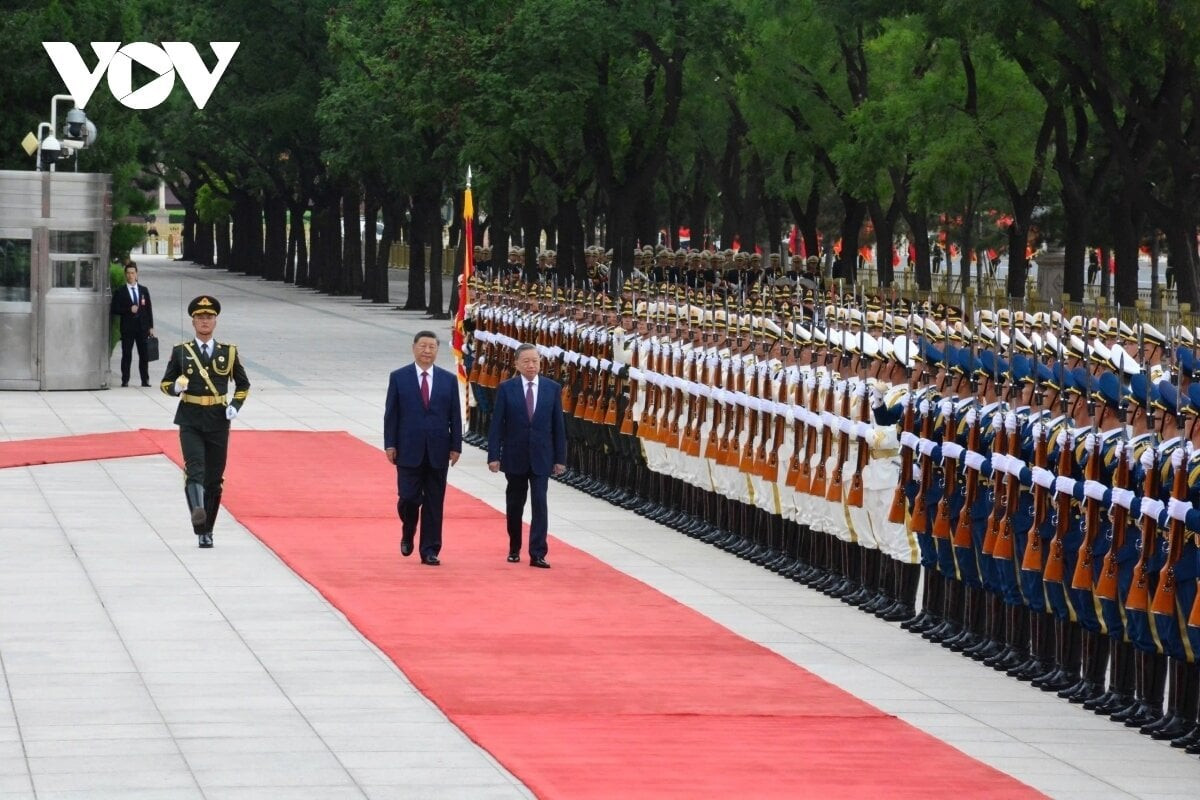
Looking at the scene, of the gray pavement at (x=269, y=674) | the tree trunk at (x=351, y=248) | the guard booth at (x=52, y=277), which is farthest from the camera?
the tree trunk at (x=351, y=248)

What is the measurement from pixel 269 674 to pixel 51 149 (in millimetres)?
21546

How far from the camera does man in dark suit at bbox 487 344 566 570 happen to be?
1655 centimetres

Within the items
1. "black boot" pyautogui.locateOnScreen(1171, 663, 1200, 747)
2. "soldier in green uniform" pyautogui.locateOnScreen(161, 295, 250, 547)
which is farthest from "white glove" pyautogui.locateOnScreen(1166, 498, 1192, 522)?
"soldier in green uniform" pyautogui.locateOnScreen(161, 295, 250, 547)

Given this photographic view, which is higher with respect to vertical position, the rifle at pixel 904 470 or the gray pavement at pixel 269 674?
the rifle at pixel 904 470

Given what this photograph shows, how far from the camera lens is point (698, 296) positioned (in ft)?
66.8

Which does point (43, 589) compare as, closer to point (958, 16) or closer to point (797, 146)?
point (958, 16)

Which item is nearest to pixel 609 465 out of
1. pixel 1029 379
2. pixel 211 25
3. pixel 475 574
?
pixel 475 574

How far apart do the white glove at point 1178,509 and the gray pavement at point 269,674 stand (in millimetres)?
1121

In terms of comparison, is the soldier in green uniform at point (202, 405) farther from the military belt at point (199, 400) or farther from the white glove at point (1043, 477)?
the white glove at point (1043, 477)

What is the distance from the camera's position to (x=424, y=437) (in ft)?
54.0

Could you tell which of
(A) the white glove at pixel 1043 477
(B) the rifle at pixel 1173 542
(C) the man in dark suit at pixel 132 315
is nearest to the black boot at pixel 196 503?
(A) the white glove at pixel 1043 477

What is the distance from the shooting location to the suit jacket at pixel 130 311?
1277 inches

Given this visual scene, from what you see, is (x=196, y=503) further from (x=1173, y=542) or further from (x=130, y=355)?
(x=130, y=355)

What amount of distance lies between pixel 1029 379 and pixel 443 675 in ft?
11.6
